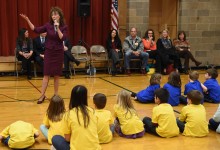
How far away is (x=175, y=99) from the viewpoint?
20.4ft

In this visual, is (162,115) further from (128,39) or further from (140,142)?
(128,39)

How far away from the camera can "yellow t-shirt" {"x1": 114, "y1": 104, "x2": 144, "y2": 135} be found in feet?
14.8

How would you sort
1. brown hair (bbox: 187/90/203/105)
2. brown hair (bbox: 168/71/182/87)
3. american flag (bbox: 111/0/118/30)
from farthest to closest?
1. american flag (bbox: 111/0/118/30)
2. brown hair (bbox: 168/71/182/87)
3. brown hair (bbox: 187/90/203/105)

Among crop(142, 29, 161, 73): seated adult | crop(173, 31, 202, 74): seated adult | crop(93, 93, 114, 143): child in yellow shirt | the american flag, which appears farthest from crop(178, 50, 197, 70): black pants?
crop(93, 93, 114, 143): child in yellow shirt

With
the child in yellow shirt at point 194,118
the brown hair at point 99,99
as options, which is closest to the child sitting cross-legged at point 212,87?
the child in yellow shirt at point 194,118

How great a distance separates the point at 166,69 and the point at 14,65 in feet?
12.7

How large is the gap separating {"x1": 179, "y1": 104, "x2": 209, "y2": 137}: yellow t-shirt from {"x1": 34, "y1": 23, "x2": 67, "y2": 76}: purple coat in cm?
231

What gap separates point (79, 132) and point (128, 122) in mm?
1228

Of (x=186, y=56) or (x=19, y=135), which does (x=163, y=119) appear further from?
(x=186, y=56)

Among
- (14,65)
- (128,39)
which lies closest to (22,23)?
(14,65)

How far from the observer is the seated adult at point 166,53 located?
964 centimetres

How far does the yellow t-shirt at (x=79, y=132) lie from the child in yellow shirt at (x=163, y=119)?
1286 mm

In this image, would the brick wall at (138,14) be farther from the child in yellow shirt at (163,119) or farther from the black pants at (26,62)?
the child in yellow shirt at (163,119)

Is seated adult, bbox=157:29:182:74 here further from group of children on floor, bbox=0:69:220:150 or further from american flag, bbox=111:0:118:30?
group of children on floor, bbox=0:69:220:150
